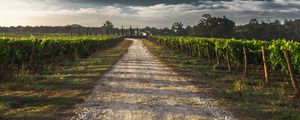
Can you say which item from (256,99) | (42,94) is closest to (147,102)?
(256,99)

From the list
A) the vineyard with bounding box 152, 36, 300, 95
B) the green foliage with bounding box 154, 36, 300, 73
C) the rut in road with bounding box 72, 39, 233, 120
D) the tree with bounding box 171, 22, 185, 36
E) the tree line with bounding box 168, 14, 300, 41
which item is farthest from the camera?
the tree with bounding box 171, 22, 185, 36

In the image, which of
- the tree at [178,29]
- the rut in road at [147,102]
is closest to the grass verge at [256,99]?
the rut in road at [147,102]

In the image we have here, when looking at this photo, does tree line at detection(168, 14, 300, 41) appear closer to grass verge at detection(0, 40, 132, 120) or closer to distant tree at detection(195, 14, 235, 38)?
distant tree at detection(195, 14, 235, 38)

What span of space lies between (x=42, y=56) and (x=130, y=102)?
1711cm

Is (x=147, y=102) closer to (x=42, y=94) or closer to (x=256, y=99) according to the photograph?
(x=256, y=99)

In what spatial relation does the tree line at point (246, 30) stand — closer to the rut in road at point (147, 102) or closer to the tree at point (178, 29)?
the tree at point (178, 29)

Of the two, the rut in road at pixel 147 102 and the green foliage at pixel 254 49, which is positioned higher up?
the green foliage at pixel 254 49

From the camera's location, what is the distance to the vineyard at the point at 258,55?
60.8ft

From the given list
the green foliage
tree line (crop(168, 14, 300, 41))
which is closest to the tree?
tree line (crop(168, 14, 300, 41))

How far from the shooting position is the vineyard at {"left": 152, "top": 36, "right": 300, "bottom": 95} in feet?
60.8

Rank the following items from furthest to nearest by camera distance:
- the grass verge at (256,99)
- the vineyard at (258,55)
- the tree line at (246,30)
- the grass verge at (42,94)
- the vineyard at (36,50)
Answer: the tree line at (246,30)
the vineyard at (36,50)
the vineyard at (258,55)
the grass verge at (256,99)
the grass verge at (42,94)

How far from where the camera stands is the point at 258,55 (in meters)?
24.3

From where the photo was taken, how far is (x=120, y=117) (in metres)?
9.98

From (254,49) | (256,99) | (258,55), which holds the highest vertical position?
(254,49)
